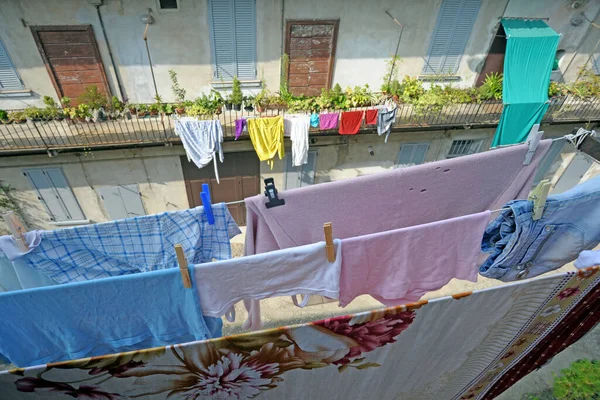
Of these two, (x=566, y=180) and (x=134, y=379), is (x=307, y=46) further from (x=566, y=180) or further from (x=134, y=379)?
(x=566, y=180)

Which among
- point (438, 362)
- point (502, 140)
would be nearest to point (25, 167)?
point (438, 362)

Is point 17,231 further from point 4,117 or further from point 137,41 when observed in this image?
point 4,117

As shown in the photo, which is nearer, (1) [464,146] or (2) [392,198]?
(2) [392,198]

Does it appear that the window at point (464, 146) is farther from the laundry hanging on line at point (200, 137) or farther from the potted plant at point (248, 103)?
the laundry hanging on line at point (200, 137)

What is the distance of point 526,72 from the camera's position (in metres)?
9.77

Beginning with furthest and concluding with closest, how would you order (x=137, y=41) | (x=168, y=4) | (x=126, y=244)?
(x=137, y=41) → (x=168, y=4) → (x=126, y=244)

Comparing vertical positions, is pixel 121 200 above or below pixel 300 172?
below

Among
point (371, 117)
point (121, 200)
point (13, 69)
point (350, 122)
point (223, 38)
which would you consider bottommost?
point (121, 200)

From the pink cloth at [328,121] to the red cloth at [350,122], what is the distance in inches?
6.6

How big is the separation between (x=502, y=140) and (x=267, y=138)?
22.3ft

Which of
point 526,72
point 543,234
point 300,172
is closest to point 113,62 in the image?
point 300,172

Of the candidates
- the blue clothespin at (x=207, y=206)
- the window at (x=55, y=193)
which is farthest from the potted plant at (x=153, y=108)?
the blue clothespin at (x=207, y=206)

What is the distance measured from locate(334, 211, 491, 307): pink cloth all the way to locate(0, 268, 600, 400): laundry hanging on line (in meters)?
0.74

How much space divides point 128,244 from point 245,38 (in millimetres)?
6776
